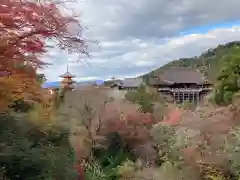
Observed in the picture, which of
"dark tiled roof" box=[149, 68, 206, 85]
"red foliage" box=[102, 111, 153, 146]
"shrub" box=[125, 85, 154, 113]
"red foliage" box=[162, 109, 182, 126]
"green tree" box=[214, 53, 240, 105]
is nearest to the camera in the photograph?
"green tree" box=[214, 53, 240, 105]

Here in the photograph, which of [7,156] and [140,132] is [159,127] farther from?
[7,156]

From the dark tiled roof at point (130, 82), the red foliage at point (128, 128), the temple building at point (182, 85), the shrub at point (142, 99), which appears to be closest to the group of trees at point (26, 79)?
the red foliage at point (128, 128)

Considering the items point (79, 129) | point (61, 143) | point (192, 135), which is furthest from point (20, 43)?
point (79, 129)

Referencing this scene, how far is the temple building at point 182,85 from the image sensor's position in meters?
43.4

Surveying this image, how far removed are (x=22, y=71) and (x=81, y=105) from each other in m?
16.4

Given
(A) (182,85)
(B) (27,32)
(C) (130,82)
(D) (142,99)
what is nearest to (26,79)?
(B) (27,32)

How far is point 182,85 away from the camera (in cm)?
4484

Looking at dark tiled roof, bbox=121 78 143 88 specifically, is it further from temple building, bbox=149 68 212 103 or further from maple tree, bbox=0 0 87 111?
maple tree, bbox=0 0 87 111

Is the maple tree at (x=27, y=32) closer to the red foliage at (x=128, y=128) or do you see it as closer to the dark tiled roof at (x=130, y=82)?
the red foliage at (x=128, y=128)

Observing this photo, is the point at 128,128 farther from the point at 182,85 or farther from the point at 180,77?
the point at 180,77

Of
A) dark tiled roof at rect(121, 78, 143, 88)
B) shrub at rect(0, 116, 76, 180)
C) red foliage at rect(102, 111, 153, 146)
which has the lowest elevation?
red foliage at rect(102, 111, 153, 146)

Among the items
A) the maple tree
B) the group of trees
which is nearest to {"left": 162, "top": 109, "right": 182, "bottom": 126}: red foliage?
the group of trees

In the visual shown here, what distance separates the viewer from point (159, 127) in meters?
23.0

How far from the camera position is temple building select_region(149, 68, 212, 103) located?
4344 centimetres
